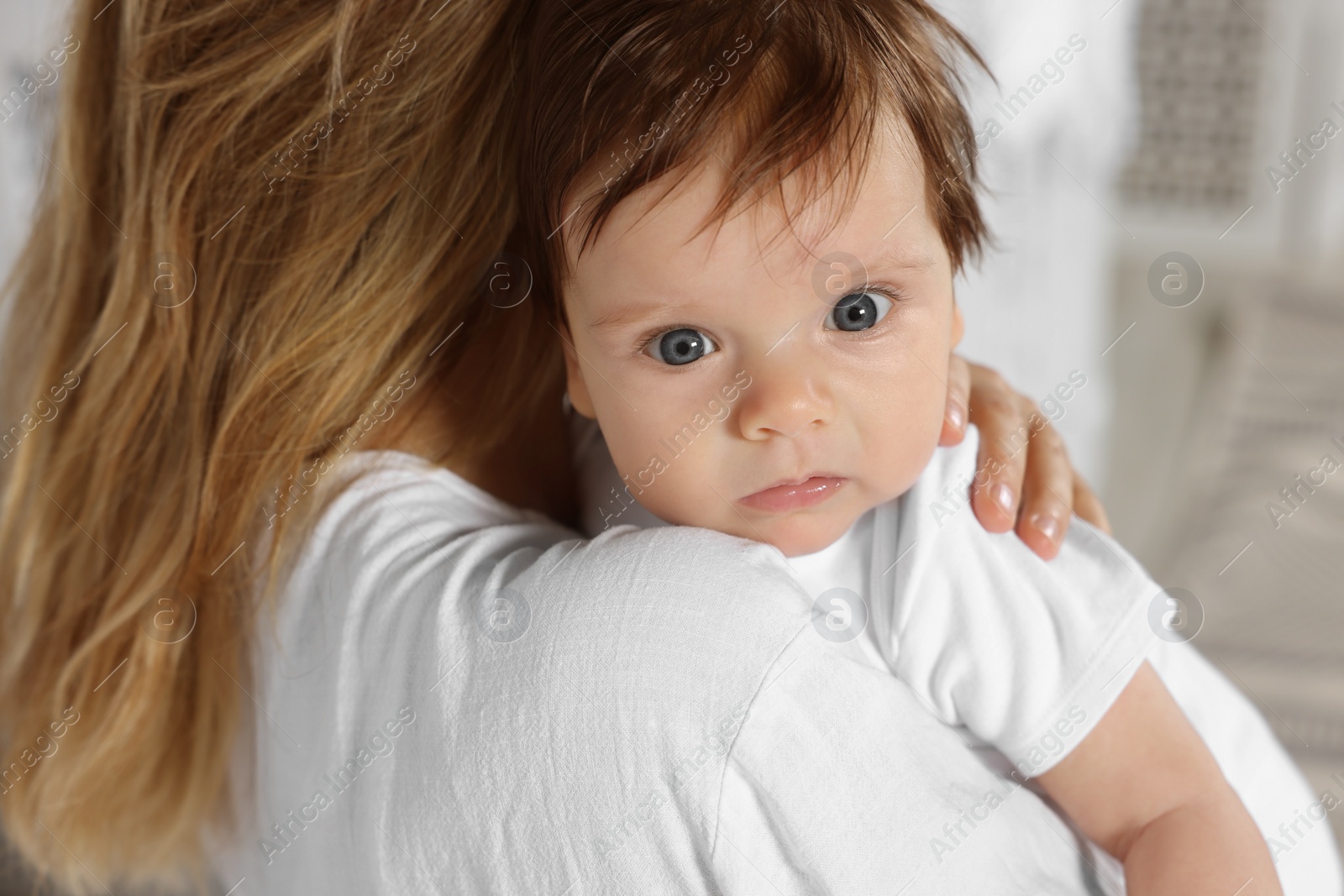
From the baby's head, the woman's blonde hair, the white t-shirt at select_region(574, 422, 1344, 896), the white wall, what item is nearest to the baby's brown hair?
the baby's head

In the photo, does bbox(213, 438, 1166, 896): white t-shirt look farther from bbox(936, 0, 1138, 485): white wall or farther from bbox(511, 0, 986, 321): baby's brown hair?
bbox(936, 0, 1138, 485): white wall

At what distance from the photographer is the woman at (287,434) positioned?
60 centimetres

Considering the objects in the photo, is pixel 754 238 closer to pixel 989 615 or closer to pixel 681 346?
pixel 681 346

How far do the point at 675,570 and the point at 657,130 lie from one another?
23 centimetres

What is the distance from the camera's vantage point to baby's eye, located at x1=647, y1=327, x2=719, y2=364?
594 mm

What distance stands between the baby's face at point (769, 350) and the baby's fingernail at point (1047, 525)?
0.35ft

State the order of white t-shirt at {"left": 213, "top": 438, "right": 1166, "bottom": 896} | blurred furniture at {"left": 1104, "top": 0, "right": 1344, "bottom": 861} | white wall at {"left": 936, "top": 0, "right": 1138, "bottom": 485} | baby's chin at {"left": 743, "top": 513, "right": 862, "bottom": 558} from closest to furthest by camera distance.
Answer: white t-shirt at {"left": 213, "top": 438, "right": 1166, "bottom": 896}, baby's chin at {"left": 743, "top": 513, "right": 862, "bottom": 558}, white wall at {"left": 936, "top": 0, "right": 1138, "bottom": 485}, blurred furniture at {"left": 1104, "top": 0, "right": 1344, "bottom": 861}

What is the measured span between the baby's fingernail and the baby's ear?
0.30m

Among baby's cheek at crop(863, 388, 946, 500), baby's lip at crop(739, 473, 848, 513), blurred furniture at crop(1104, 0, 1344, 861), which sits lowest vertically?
blurred furniture at crop(1104, 0, 1344, 861)

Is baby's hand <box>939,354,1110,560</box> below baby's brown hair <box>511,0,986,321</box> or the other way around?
below

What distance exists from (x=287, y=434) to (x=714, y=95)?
36 cm

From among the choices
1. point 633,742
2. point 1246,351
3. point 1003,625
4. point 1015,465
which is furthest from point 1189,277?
point 633,742

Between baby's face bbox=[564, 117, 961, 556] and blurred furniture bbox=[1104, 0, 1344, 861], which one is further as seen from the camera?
blurred furniture bbox=[1104, 0, 1344, 861]

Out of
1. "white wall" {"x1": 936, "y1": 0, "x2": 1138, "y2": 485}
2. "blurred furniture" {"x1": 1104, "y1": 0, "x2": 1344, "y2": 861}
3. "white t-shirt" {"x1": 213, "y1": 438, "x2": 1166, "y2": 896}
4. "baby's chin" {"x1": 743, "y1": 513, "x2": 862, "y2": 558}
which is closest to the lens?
"white t-shirt" {"x1": 213, "y1": 438, "x2": 1166, "y2": 896}
